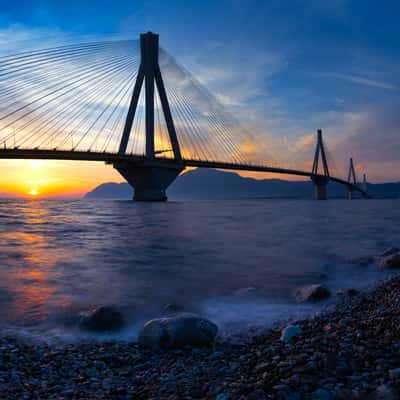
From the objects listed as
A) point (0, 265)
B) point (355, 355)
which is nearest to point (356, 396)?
point (355, 355)

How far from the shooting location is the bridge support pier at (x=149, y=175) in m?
37.3

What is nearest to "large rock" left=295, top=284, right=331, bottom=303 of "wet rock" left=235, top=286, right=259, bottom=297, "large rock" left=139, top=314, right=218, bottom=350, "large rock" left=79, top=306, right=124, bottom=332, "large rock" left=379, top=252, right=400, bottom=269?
"wet rock" left=235, top=286, right=259, bottom=297

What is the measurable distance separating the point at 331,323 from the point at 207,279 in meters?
3.17

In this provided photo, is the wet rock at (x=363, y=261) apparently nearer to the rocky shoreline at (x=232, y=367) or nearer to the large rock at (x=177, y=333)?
the rocky shoreline at (x=232, y=367)

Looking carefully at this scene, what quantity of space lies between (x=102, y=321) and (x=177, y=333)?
107 centimetres

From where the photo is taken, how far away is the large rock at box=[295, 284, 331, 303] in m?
4.32

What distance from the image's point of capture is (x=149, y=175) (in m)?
38.4

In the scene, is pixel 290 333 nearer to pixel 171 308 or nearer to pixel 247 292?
pixel 171 308

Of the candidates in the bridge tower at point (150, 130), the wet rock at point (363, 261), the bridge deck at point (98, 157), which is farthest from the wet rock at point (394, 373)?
the bridge tower at point (150, 130)

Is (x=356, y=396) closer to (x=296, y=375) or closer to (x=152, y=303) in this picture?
(x=296, y=375)

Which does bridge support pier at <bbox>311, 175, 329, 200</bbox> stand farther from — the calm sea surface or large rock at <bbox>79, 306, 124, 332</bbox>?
large rock at <bbox>79, 306, 124, 332</bbox>

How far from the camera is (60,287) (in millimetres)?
5406

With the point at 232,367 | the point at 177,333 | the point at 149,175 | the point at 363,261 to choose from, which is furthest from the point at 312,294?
the point at 149,175

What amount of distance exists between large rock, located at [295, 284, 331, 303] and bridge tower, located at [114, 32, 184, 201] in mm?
32037
